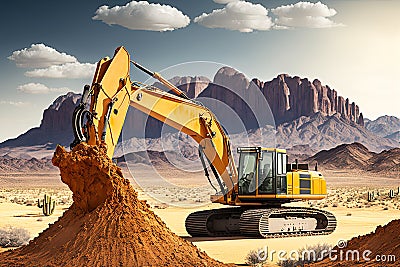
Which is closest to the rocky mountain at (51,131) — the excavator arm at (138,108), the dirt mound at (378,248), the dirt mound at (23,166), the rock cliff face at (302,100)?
the dirt mound at (23,166)

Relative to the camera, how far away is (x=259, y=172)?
813 inches

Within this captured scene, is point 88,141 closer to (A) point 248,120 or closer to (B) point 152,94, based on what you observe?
(B) point 152,94

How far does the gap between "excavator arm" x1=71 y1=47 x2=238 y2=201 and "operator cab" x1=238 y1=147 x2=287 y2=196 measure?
1.12 ft

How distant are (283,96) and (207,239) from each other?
15162cm

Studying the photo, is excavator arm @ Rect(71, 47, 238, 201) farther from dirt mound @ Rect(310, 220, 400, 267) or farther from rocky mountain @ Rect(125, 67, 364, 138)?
rocky mountain @ Rect(125, 67, 364, 138)

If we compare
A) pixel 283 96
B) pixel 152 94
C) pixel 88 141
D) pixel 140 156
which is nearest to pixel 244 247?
pixel 152 94

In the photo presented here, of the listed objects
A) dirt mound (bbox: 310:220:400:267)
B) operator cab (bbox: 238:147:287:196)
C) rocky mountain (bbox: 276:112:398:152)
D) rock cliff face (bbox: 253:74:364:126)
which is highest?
rock cliff face (bbox: 253:74:364:126)

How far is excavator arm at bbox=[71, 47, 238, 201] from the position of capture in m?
14.3

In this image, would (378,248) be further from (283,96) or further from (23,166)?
(283,96)

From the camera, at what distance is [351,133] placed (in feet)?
516

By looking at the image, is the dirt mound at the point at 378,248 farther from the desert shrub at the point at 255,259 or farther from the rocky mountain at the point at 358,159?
the rocky mountain at the point at 358,159

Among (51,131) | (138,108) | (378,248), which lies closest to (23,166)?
(51,131)
